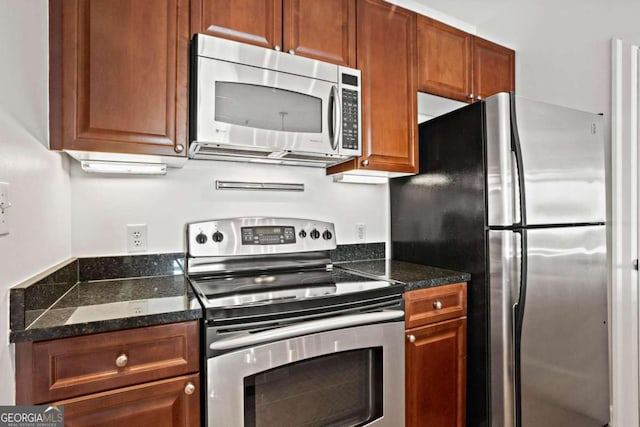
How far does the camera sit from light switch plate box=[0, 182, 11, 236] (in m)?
0.84

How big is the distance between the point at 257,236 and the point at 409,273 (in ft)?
2.61

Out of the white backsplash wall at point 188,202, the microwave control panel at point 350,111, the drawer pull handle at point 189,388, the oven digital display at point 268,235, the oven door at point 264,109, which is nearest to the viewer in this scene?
the drawer pull handle at point 189,388

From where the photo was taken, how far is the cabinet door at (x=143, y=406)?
3.12 ft

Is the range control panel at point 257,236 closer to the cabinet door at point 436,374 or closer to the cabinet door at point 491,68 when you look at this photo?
the cabinet door at point 436,374

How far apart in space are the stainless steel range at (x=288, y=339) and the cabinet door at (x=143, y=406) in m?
0.06

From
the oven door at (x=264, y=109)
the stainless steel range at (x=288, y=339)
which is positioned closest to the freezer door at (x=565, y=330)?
the stainless steel range at (x=288, y=339)

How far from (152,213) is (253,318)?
81 cm

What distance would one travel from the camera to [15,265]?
932 millimetres

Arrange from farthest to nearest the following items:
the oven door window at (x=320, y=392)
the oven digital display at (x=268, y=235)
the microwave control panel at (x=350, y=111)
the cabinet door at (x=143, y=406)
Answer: the oven digital display at (x=268, y=235) → the microwave control panel at (x=350, y=111) → the oven door window at (x=320, y=392) → the cabinet door at (x=143, y=406)

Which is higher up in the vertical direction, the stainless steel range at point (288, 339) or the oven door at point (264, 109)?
the oven door at point (264, 109)

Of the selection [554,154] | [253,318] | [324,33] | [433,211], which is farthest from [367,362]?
[324,33]

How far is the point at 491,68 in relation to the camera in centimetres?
218

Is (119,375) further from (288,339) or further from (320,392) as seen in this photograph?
(320,392)

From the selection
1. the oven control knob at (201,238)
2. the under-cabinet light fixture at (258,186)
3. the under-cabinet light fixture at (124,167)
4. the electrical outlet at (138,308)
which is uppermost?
the under-cabinet light fixture at (124,167)
